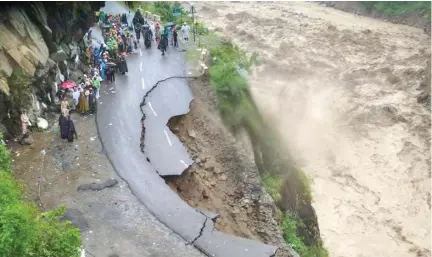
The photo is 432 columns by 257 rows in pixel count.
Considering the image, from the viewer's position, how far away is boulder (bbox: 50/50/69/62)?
21.4m

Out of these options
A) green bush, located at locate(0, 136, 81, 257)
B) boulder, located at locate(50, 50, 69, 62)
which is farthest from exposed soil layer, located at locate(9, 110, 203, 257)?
boulder, located at locate(50, 50, 69, 62)

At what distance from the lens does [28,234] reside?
32.1 ft

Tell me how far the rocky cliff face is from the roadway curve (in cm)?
218

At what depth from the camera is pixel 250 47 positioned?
4250 cm

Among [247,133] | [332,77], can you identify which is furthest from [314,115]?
[247,133]

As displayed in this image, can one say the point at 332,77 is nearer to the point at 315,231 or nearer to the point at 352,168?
the point at 352,168

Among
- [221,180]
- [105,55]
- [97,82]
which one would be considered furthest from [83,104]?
[221,180]

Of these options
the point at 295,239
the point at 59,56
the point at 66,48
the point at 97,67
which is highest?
the point at 59,56

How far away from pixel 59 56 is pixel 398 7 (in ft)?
133

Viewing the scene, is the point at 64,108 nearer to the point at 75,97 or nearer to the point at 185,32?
the point at 75,97

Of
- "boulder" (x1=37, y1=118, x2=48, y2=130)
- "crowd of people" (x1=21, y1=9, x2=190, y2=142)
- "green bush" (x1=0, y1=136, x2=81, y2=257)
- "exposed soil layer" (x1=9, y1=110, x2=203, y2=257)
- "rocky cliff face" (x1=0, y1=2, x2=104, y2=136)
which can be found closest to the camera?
"green bush" (x1=0, y1=136, x2=81, y2=257)

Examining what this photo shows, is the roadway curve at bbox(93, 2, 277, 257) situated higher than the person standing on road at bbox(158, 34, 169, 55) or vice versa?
the person standing on road at bbox(158, 34, 169, 55)

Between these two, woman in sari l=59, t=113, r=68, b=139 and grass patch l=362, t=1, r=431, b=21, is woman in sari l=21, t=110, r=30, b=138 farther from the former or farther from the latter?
grass patch l=362, t=1, r=431, b=21

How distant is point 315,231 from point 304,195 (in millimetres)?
2622
